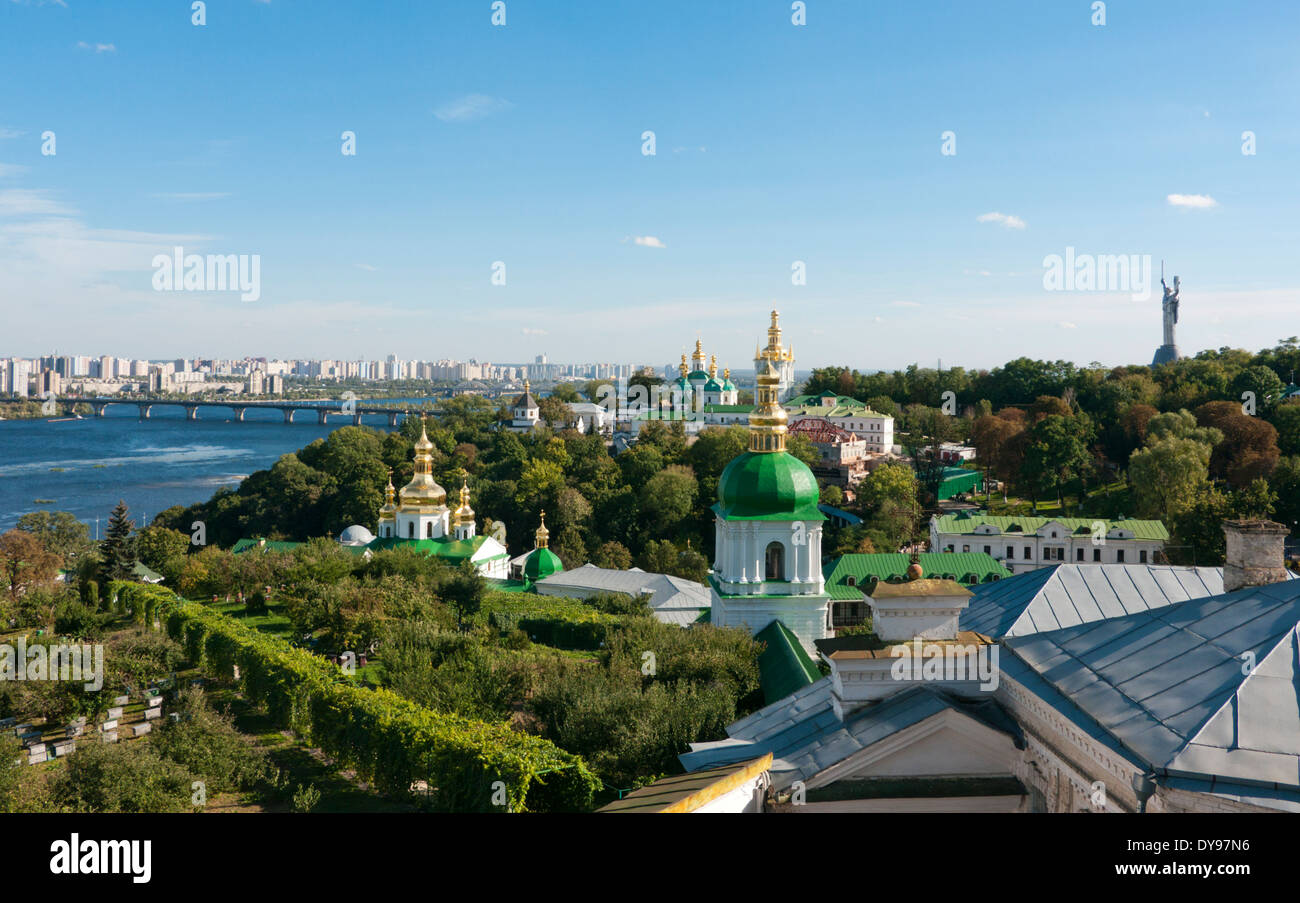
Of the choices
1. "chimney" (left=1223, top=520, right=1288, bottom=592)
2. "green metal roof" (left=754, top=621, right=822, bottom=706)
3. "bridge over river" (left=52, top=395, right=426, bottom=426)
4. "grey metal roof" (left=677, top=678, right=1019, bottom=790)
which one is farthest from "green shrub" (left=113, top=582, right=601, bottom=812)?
"bridge over river" (left=52, top=395, right=426, bottom=426)

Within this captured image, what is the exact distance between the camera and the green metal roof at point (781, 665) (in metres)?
15.1

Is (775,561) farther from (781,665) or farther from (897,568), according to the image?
(897,568)

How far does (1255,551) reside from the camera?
9.68m

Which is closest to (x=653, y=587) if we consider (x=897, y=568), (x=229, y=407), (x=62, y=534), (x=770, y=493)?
(x=897, y=568)

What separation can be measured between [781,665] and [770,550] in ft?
13.9

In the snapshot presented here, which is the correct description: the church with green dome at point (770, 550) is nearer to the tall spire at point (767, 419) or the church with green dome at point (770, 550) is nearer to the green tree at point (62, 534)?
the tall spire at point (767, 419)

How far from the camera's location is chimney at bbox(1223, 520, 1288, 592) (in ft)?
31.4

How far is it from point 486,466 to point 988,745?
5225 centimetres

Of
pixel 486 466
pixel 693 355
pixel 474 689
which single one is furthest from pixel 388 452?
pixel 474 689

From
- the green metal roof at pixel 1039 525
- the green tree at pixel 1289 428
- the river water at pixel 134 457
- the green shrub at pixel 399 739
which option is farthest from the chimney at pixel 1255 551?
the river water at pixel 134 457

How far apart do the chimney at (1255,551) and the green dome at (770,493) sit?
10.5 m

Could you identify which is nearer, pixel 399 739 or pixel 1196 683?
pixel 1196 683

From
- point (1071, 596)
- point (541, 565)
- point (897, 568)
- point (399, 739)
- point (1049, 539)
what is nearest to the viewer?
point (1071, 596)

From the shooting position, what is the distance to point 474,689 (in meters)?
18.3
